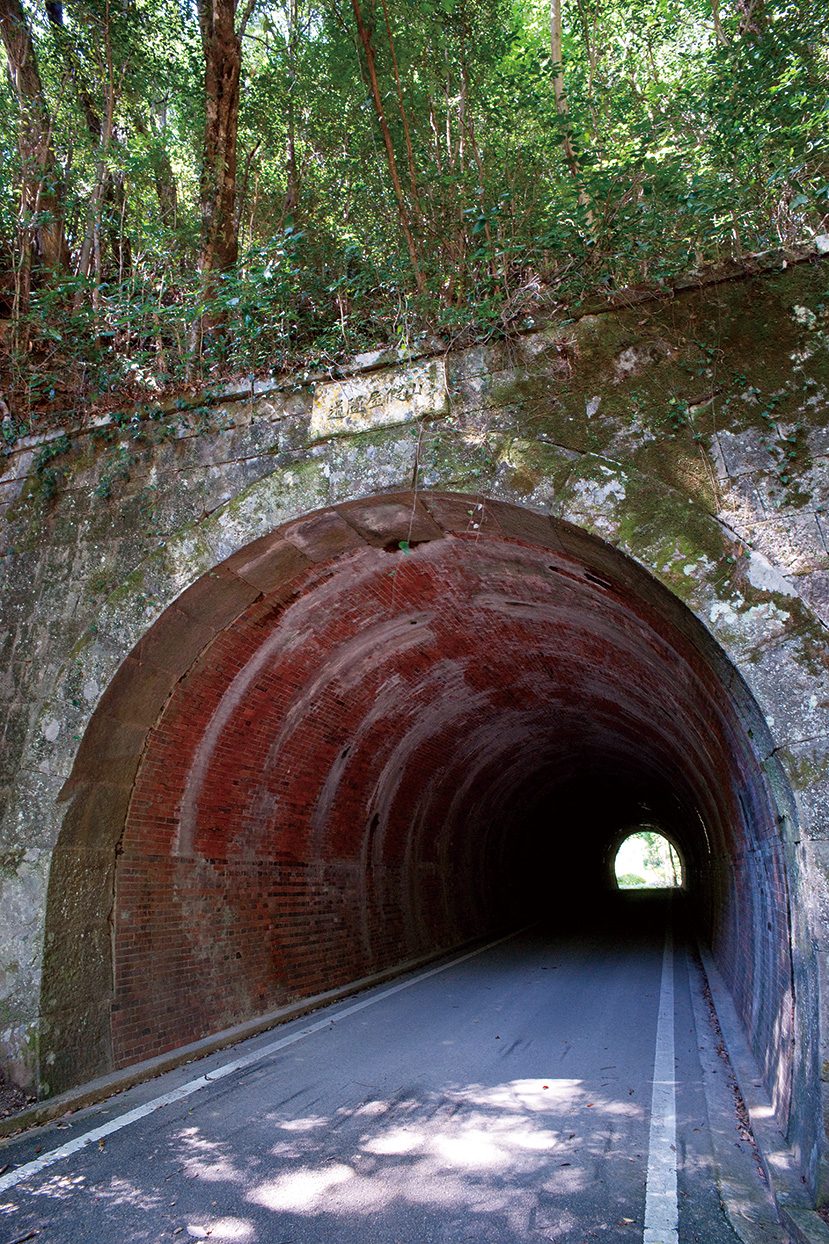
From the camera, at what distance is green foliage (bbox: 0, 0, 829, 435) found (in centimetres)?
554

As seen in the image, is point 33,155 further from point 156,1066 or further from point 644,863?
point 644,863

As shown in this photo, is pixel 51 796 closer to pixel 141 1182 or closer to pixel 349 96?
pixel 141 1182

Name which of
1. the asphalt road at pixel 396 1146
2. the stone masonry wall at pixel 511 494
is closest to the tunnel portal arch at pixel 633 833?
the asphalt road at pixel 396 1146

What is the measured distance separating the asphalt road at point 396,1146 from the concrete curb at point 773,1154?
10.7 inches

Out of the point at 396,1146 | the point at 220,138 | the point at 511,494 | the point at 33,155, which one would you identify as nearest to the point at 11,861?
the point at 396,1146

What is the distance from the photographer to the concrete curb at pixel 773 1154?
3334 millimetres

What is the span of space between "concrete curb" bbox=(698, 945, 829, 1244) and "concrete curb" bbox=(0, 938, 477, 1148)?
395cm

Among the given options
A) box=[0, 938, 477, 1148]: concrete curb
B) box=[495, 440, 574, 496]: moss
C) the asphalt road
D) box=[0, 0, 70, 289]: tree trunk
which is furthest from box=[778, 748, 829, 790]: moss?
box=[0, 0, 70, 289]: tree trunk

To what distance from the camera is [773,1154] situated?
13.5 feet

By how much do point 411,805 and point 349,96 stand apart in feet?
30.3

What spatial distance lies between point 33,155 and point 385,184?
3580mm

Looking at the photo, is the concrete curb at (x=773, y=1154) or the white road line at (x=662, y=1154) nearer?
the concrete curb at (x=773, y=1154)

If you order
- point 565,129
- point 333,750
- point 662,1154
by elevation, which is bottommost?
point 662,1154

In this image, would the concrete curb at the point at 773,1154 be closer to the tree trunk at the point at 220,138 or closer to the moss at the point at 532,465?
the moss at the point at 532,465
